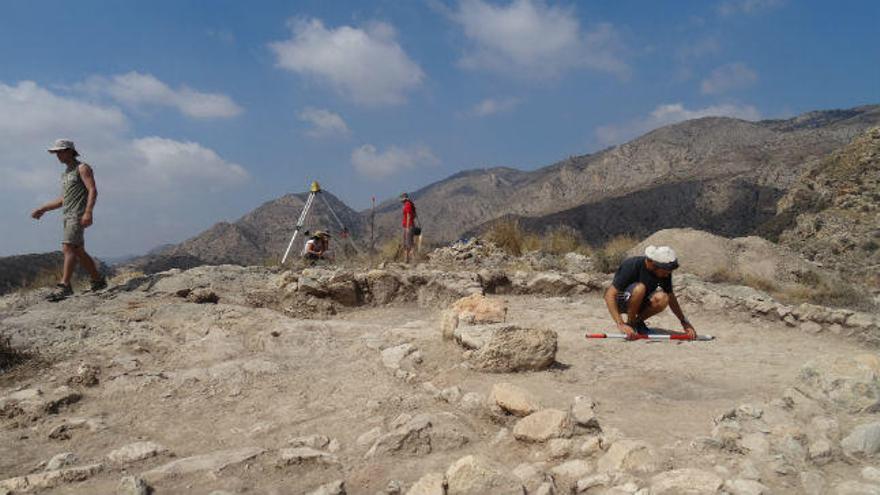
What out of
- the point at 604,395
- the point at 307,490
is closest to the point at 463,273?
the point at 604,395

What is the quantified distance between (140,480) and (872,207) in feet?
69.7

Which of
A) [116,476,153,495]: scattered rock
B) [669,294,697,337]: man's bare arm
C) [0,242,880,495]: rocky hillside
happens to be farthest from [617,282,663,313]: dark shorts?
[116,476,153,495]: scattered rock

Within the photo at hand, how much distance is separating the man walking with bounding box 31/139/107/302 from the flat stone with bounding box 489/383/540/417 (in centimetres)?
512

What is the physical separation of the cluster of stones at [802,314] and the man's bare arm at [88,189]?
735cm

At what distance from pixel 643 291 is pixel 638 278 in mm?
232

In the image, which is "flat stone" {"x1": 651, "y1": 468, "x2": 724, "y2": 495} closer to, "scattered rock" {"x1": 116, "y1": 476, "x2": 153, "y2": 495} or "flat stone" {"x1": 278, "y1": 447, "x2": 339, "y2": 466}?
"flat stone" {"x1": 278, "y1": 447, "x2": 339, "y2": 466}

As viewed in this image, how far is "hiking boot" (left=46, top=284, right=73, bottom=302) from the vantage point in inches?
248

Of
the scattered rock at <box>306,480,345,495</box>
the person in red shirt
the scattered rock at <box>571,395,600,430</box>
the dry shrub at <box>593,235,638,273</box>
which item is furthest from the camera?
the person in red shirt

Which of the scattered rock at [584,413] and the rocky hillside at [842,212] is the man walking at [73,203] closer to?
the scattered rock at [584,413]

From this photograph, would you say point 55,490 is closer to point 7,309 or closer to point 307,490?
point 307,490

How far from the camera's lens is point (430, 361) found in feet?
15.3

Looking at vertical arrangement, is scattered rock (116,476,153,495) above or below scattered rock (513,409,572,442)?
below

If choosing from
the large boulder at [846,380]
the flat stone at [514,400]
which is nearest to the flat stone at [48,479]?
the flat stone at [514,400]

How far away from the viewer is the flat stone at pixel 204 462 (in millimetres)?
2975
